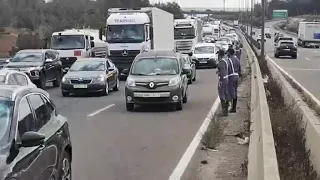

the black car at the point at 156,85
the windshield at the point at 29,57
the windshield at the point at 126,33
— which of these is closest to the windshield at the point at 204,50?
the windshield at the point at 126,33

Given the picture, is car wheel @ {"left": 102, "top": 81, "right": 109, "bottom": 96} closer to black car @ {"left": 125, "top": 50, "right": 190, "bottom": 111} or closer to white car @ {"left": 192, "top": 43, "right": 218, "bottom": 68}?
black car @ {"left": 125, "top": 50, "right": 190, "bottom": 111}

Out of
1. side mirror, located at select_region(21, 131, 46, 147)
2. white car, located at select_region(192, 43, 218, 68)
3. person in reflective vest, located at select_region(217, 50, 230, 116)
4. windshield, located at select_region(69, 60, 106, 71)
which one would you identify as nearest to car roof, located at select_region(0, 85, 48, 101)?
side mirror, located at select_region(21, 131, 46, 147)

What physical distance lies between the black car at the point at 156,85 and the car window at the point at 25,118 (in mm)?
10962

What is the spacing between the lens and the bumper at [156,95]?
57.2 feet

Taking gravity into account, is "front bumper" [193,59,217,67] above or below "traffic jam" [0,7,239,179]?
below

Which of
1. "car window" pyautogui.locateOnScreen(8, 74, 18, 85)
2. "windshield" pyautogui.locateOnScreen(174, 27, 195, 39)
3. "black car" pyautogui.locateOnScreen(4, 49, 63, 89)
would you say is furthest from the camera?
"windshield" pyautogui.locateOnScreen(174, 27, 195, 39)

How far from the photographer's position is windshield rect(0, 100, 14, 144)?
566 cm

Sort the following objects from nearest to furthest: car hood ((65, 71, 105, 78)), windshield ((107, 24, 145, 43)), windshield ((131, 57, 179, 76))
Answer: windshield ((131, 57, 179, 76)) → car hood ((65, 71, 105, 78)) → windshield ((107, 24, 145, 43))

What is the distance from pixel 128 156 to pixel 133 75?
7580 millimetres

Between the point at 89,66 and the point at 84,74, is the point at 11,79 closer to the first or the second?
the point at 84,74

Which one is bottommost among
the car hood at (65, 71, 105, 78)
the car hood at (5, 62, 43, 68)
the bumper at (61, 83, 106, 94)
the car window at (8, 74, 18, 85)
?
the bumper at (61, 83, 106, 94)

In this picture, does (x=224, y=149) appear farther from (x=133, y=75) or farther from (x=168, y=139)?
(x=133, y=75)

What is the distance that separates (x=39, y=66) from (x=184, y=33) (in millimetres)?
30587

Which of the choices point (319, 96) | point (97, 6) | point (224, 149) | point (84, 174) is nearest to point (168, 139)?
point (224, 149)
